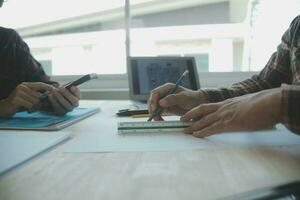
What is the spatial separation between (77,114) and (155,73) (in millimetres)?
568

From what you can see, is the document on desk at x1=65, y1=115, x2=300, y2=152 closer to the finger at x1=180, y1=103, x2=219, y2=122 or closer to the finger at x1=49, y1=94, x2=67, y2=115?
the finger at x1=180, y1=103, x2=219, y2=122

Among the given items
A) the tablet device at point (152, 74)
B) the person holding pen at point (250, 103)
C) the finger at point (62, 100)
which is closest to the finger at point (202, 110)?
the person holding pen at point (250, 103)

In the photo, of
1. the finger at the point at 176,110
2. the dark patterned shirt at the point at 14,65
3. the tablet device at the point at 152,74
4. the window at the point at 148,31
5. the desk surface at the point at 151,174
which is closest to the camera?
the desk surface at the point at 151,174

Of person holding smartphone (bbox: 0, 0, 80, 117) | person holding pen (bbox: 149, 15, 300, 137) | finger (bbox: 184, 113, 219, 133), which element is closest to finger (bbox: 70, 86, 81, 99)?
person holding smartphone (bbox: 0, 0, 80, 117)

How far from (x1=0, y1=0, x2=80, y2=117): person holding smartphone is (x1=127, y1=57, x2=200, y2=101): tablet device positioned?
37 centimetres

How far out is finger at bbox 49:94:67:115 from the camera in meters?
1.15

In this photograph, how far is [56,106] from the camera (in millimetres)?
1160

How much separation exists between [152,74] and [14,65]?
622 millimetres

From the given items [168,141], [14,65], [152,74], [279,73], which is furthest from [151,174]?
[14,65]

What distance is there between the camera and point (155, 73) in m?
1.64

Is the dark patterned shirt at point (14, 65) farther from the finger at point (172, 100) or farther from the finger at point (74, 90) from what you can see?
the finger at point (172, 100)

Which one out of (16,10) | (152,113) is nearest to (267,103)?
(152,113)

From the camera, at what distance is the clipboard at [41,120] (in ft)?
3.06

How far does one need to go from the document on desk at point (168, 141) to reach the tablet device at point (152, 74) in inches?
30.7
